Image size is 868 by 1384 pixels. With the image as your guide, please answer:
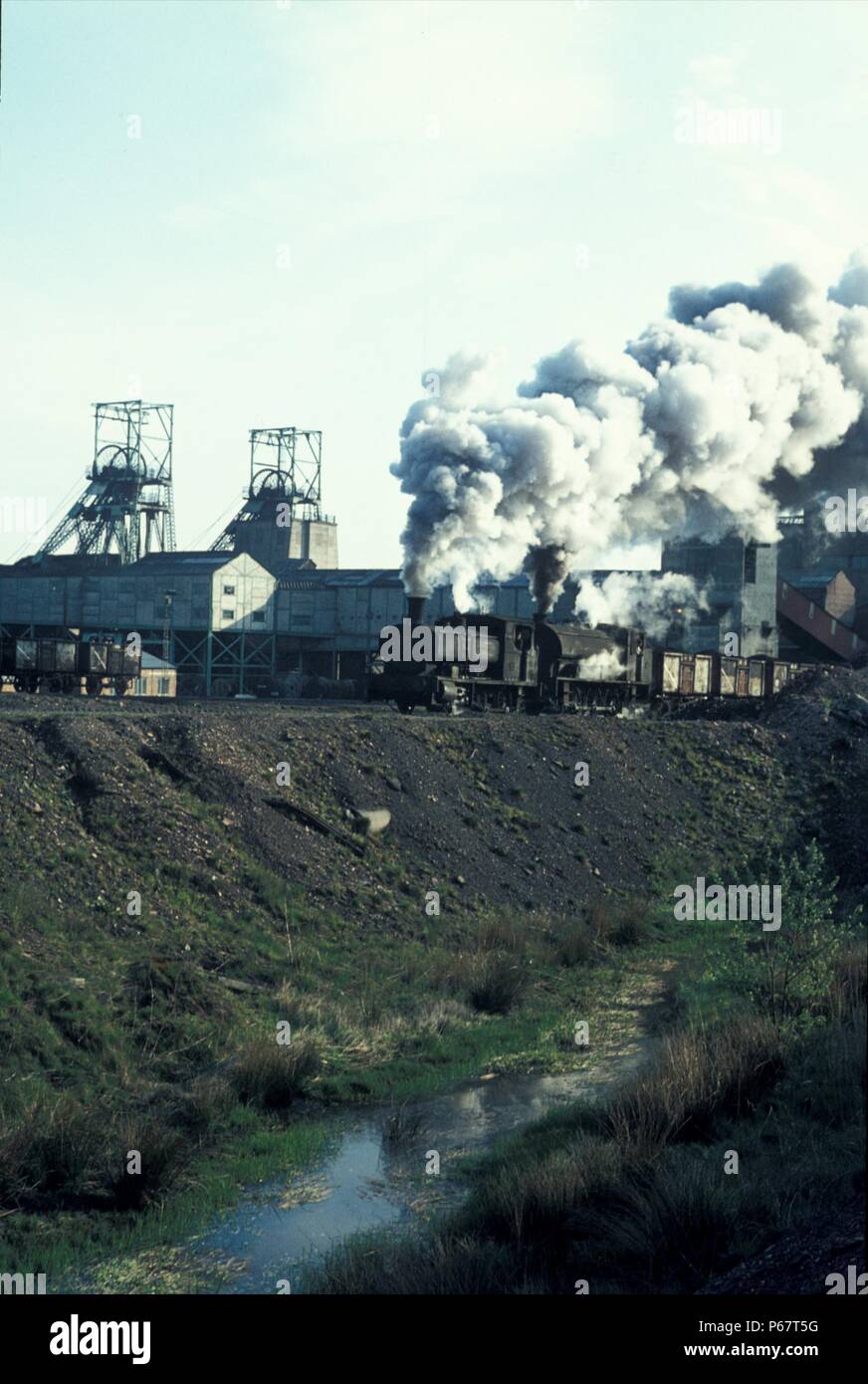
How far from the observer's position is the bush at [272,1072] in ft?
56.5

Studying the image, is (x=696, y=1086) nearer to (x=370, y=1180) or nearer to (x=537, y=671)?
(x=370, y=1180)

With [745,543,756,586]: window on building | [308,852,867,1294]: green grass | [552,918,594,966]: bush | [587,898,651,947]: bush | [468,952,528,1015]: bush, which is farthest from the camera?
[745,543,756,586]: window on building

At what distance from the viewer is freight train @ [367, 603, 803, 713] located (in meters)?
39.3

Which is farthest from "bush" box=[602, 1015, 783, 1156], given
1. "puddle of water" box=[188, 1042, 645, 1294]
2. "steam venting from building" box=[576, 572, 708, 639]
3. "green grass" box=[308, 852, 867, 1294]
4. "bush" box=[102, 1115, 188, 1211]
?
"steam venting from building" box=[576, 572, 708, 639]

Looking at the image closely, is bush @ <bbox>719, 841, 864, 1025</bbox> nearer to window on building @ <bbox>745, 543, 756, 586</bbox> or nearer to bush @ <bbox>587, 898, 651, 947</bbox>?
bush @ <bbox>587, 898, 651, 947</bbox>

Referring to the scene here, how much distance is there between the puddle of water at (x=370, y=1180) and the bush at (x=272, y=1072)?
0.81m

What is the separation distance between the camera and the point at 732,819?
1451 inches

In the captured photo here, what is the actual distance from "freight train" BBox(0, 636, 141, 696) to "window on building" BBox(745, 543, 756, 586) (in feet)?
109

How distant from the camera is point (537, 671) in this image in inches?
1694

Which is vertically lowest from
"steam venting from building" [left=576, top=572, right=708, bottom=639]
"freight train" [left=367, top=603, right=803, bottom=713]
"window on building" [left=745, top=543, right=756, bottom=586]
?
"freight train" [left=367, top=603, right=803, bottom=713]

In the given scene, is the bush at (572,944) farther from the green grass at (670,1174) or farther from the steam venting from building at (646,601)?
the steam venting from building at (646,601)

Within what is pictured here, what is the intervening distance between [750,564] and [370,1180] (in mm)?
60281
